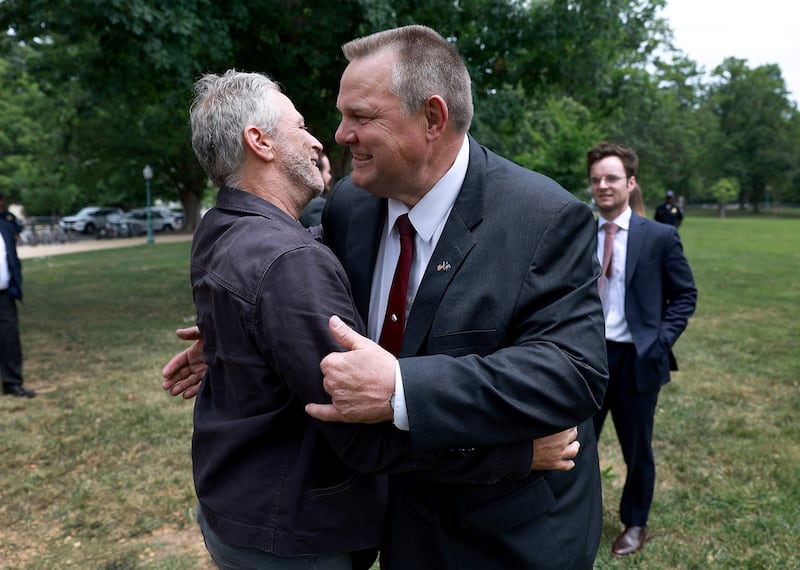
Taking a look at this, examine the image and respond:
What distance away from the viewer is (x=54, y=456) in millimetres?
5637

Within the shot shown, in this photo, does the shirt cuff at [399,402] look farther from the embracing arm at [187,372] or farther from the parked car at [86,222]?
the parked car at [86,222]

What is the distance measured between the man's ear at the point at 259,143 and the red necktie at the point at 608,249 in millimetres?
2666

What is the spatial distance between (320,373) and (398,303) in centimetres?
39

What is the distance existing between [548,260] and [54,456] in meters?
5.32

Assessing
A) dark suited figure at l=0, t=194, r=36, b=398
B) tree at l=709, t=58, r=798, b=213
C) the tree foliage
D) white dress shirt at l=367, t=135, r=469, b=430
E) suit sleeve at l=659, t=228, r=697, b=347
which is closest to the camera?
white dress shirt at l=367, t=135, r=469, b=430

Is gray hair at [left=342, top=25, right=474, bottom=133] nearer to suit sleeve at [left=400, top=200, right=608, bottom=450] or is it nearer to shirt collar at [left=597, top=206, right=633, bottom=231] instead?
suit sleeve at [left=400, top=200, right=608, bottom=450]

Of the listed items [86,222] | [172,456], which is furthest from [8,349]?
[86,222]

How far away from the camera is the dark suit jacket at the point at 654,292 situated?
3877mm

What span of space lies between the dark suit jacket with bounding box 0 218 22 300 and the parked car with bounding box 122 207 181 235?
33.5m

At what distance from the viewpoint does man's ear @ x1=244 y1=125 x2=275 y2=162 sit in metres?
1.88

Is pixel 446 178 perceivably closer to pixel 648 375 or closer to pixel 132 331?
pixel 648 375

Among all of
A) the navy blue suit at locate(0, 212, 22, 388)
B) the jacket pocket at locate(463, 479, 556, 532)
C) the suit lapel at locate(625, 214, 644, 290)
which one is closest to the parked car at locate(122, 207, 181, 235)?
the navy blue suit at locate(0, 212, 22, 388)

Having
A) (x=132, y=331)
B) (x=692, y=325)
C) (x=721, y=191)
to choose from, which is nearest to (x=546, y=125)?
(x=692, y=325)

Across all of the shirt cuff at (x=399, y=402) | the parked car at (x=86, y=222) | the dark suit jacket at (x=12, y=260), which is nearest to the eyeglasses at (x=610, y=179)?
the shirt cuff at (x=399, y=402)
